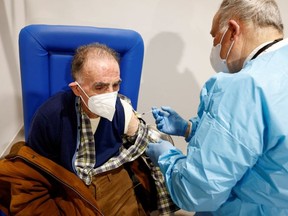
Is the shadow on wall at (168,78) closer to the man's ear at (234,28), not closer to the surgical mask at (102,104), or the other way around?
the surgical mask at (102,104)

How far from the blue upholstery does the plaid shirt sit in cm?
28

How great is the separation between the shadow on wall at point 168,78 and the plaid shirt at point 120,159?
658 mm

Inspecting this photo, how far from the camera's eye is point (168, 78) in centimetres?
196

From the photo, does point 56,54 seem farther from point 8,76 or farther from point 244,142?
point 244,142

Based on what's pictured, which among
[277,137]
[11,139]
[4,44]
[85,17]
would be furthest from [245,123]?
[11,139]

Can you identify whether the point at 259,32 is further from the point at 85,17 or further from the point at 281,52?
the point at 85,17

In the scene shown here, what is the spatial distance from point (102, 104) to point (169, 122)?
1.43 feet

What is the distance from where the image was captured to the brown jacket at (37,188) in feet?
3.62

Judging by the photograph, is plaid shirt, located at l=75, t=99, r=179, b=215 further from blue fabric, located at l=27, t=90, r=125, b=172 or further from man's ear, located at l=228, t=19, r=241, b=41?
man's ear, located at l=228, t=19, r=241, b=41

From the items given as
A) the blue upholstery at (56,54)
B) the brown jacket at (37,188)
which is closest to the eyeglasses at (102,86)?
the blue upholstery at (56,54)

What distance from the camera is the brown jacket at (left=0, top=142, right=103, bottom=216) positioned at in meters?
1.10

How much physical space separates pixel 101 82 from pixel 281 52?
67 centimetres

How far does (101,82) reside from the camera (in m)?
1.14

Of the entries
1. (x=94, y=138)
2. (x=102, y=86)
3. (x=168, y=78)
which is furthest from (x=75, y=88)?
(x=168, y=78)
